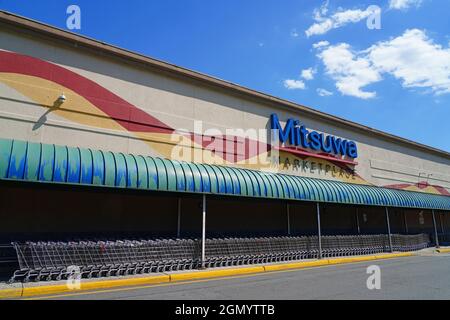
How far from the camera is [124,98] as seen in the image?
14578 millimetres

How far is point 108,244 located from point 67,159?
287cm

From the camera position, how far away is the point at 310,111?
21.7 metres

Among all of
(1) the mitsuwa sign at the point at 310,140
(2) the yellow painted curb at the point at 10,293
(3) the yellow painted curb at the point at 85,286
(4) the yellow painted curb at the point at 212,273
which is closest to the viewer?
(2) the yellow painted curb at the point at 10,293

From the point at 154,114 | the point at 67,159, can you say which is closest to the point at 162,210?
the point at 154,114

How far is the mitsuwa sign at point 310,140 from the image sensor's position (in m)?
19.9

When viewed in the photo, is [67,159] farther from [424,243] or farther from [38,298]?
[424,243]

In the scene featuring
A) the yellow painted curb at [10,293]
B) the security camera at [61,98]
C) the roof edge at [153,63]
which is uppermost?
the roof edge at [153,63]

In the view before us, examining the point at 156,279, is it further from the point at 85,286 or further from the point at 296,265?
the point at 296,265

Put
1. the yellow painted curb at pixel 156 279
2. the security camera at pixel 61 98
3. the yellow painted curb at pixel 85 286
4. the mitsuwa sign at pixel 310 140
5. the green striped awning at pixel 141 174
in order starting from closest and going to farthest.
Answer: the yellow painted curb at pixel 85 286, the yellow painted curb at pixel 156 279, the green striped awning at pixel 141 174, the security camera at pixel 61 98, the mitsuwa sign at pixel 310 140

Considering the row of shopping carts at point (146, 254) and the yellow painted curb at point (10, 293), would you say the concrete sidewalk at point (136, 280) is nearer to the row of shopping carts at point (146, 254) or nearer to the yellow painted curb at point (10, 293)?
the yellow painted curb at point (10, 293)

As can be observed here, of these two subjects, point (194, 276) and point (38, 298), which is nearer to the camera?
point (38, 298)

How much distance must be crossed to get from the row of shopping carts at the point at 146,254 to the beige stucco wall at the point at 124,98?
4.16m

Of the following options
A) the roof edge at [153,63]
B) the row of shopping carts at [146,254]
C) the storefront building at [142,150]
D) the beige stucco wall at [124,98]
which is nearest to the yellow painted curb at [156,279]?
the row of shopping carts at [146,254]

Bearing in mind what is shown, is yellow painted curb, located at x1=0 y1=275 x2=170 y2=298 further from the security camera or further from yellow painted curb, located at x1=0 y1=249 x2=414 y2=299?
the security camera
